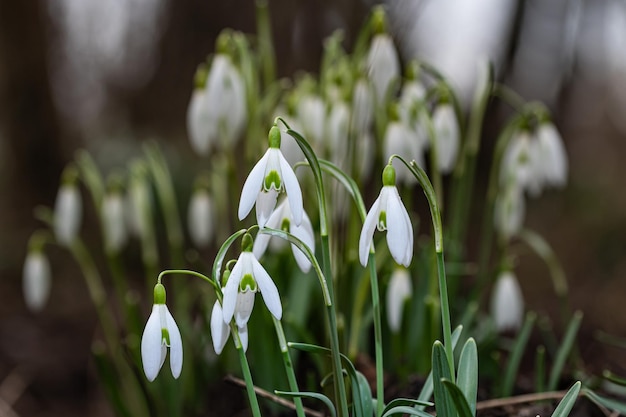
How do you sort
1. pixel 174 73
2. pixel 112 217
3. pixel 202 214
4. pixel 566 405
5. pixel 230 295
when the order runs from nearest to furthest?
Result: pixel 230 295, pixel 566 405, pixel 112 217, pixel 202 214, pixel 174 73

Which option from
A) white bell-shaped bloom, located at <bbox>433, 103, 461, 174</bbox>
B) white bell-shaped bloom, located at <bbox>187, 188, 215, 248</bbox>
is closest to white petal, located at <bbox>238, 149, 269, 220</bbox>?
white bell-shaped bloom, located at <bbox>433, 103, 461, 174</bbox>

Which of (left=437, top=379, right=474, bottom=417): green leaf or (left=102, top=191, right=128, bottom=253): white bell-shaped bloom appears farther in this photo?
(left=102, top=191, right=128, bottom=253): white bell-shaped bloom

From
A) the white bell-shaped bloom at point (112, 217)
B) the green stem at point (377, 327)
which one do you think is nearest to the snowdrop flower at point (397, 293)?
the green stem at point (377, 327)

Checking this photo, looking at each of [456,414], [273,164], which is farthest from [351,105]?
[456,414]

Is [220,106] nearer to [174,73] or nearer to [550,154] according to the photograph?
[550,154]

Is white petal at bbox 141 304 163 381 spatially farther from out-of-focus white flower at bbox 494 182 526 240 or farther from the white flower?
out-of-focus white flower at bbox 494 182 526 240

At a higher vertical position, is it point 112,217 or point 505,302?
point 112,217

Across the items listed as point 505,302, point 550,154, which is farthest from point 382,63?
point 505,302
